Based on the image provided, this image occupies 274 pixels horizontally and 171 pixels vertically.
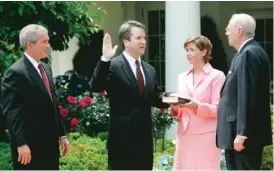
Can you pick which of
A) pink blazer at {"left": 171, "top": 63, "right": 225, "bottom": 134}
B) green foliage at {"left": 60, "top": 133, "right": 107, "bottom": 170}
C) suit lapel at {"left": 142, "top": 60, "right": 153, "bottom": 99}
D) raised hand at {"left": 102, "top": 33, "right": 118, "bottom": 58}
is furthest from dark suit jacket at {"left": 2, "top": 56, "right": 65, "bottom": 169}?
green foliage at {"left": 60, "top": 133, "right": 107, "bottom": 170}

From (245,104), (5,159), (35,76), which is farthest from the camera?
(5,159)

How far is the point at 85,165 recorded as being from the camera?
23.2 ft

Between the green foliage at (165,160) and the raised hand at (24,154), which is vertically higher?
the raised hand at (24,154)

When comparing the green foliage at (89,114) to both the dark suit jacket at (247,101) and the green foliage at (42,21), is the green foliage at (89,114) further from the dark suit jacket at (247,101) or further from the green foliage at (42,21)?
the dark suit jacket at (247,101)

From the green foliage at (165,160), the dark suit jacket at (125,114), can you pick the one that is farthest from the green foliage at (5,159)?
the dark suit jacket at (125,114)

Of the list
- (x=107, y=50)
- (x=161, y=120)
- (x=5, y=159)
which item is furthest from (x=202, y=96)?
(x=161, y=120)

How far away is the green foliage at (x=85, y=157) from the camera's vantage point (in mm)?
7031

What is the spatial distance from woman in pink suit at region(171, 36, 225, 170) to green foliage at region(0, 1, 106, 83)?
10.5 feet

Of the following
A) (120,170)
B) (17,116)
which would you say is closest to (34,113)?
(17,116)

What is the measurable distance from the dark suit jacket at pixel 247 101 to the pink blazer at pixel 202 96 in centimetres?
60

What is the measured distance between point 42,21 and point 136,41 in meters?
3.78

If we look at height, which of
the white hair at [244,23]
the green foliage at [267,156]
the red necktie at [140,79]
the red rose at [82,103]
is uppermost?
the white hair at [244,23]

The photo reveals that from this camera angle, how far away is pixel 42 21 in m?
8.45

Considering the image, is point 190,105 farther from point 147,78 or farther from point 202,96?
point 147,78
